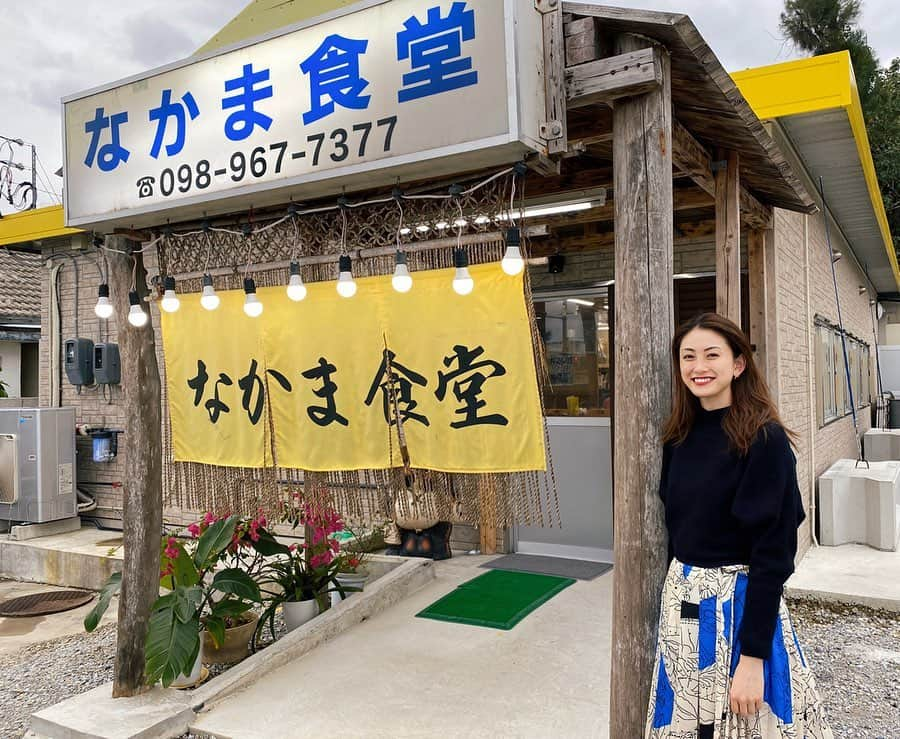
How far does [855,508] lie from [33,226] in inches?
395

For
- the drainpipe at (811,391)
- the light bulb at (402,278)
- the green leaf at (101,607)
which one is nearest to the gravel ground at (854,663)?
the drainpipe at (811,391)

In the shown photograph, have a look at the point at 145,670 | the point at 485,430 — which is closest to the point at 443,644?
the point at 145,670

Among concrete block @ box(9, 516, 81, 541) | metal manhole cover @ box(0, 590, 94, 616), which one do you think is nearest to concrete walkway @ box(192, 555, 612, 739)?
metal manhole cover @ box(0, 590, 94, 616)

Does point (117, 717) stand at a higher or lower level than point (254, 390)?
lower

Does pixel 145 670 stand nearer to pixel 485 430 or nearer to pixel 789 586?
pixel 485 430

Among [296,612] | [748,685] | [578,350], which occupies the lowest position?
[296,612]

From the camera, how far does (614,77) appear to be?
282cm

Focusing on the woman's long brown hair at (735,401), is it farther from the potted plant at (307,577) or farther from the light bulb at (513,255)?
the potted plant at (307,577)

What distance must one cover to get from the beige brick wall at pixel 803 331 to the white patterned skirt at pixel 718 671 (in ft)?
12.9

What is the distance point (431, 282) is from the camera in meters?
3.46

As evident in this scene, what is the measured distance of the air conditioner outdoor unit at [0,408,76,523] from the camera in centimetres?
817

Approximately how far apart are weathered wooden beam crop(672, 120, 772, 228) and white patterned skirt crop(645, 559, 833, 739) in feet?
7.20

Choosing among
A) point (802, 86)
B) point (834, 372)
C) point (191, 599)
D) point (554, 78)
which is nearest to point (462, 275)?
point (554, 78)

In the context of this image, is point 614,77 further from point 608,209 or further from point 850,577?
point 850,577
